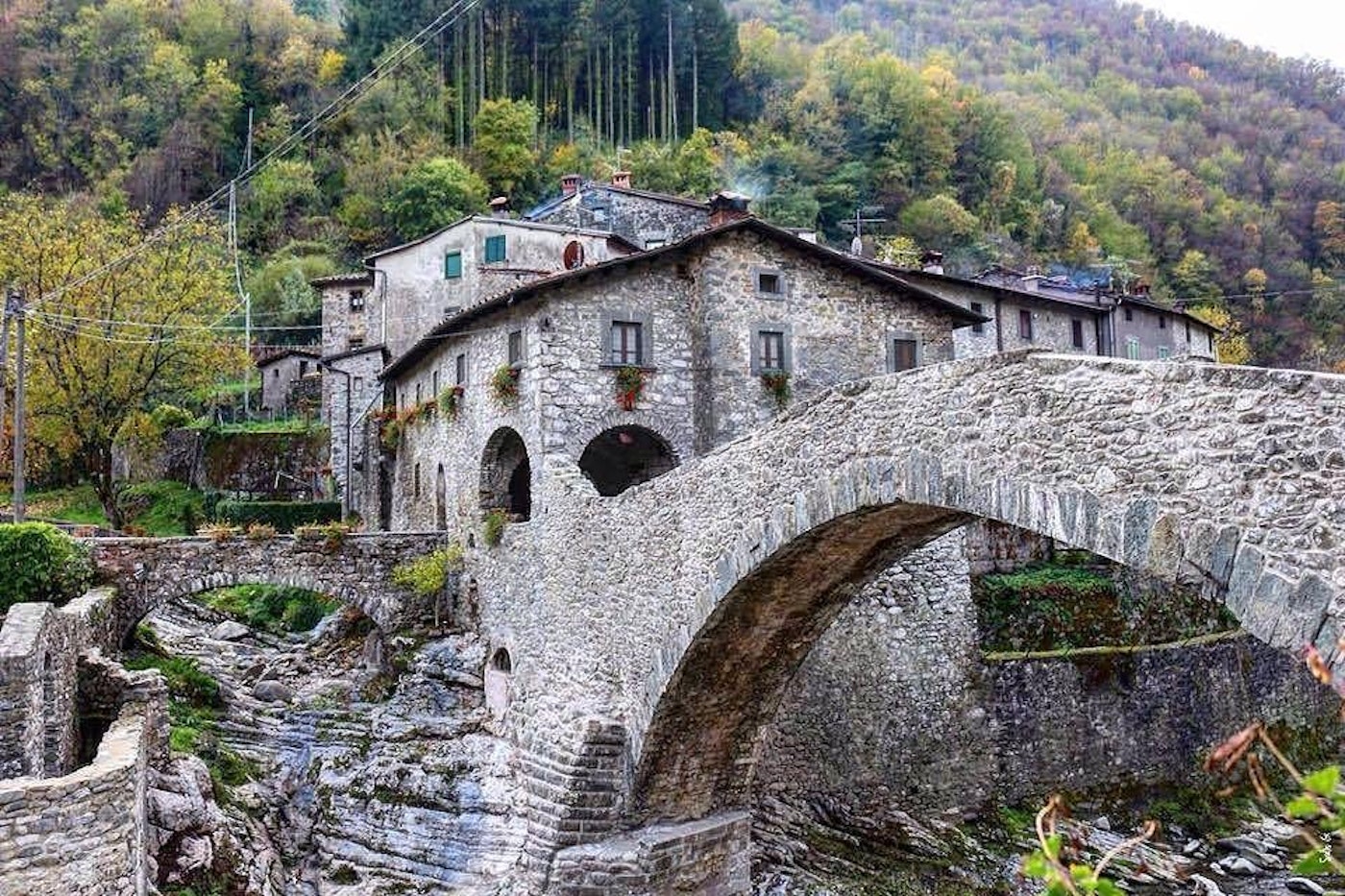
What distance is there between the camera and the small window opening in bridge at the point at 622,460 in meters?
19.7

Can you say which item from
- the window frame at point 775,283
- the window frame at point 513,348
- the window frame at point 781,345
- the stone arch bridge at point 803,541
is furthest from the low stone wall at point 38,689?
the window frame at point 775,283

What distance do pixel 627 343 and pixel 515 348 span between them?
1.83 m

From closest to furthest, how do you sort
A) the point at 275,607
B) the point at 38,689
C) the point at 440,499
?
the point at 38,689, the point at 440,499, the point at 275,607

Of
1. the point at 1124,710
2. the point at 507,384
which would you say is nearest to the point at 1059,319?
the point at 1124,710

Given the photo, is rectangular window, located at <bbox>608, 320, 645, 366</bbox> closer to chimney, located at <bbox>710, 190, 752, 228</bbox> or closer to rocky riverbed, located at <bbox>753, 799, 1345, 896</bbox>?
chimney, located at <bbox>710, 190, 752, 228</bbox>

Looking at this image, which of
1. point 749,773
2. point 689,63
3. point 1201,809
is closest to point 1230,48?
point 689,63

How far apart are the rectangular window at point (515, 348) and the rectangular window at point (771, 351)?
13.1 feet

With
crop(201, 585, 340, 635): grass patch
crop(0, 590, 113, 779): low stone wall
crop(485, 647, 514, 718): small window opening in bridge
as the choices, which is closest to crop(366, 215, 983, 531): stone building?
crop(485, 647, 514, 718): small window opening in bridge

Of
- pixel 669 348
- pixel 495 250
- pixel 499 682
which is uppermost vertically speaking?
pixel 495 250

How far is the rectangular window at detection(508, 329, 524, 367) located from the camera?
17.4 meters

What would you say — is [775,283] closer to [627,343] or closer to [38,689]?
[627,343]

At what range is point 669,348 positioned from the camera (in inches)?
701

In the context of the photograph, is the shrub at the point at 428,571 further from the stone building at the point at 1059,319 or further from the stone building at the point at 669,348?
the stone building at the point at 1059,319

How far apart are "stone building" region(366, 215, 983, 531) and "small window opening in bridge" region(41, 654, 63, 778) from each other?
274 inches
